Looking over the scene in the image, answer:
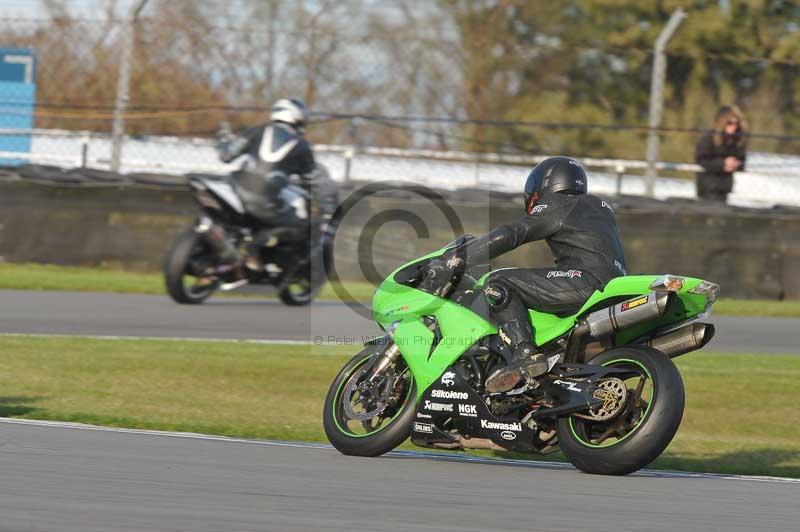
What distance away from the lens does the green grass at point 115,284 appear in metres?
13.2

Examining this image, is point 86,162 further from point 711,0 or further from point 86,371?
point 711,0

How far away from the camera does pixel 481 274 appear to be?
6270mm

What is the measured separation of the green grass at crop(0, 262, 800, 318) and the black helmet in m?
7.15

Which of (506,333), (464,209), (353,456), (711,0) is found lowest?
(353,456)

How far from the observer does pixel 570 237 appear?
5.88 metres

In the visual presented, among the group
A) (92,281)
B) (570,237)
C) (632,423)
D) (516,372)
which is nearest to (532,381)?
(516,372)

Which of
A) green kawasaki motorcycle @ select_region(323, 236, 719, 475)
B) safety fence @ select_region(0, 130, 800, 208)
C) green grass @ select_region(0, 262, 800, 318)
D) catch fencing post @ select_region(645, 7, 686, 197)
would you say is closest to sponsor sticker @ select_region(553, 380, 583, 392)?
green kawasaki motorcycle @ select_region(323, 236, 719, 475)

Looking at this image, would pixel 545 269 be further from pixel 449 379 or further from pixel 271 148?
pixel 271 148

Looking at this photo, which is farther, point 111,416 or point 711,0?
point 711,0

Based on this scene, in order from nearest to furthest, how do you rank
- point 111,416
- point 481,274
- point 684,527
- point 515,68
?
point 684,527 < point 481,274 < point 111,416 < point 515,68

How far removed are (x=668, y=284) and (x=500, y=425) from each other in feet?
3.20

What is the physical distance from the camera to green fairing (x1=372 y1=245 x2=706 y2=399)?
573 cm

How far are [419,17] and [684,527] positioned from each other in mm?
11796

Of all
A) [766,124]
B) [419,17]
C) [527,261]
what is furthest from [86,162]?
[766,124]
